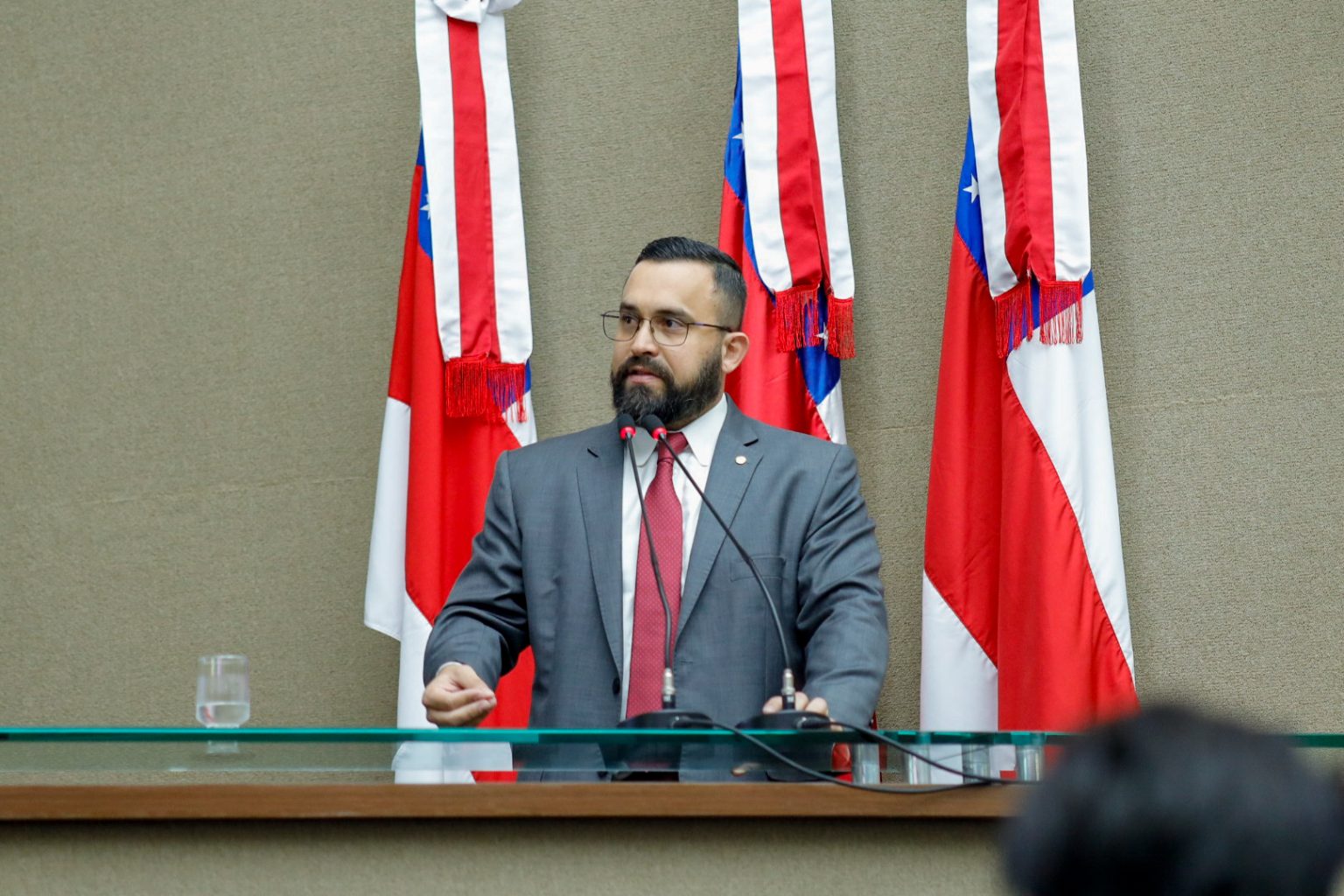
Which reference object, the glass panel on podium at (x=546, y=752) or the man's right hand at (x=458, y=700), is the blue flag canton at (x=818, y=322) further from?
the glass panel on podium at (x=546, y=752)

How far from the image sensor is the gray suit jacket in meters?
2.67

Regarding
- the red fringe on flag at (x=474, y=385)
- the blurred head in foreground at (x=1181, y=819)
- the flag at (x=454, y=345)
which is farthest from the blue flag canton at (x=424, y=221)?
the blurred head in foreground at (x=1181, y=819)

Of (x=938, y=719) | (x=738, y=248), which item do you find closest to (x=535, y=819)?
(x=938, y=719)

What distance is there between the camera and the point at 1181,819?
667mm

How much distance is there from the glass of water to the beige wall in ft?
6.67

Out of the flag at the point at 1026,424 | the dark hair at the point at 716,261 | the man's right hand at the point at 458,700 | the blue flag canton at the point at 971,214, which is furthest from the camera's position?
the blue flag canton at the point at 971,214

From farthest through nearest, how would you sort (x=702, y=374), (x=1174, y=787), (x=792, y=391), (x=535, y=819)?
(x=792, y=391), (x=702, y=374), (x=535, y=819), (x=1174, y=787)

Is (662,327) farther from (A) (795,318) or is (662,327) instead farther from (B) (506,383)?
(B) (506,383)

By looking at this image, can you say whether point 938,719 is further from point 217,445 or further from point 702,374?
point 217,445

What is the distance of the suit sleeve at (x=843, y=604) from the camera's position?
2.48 m

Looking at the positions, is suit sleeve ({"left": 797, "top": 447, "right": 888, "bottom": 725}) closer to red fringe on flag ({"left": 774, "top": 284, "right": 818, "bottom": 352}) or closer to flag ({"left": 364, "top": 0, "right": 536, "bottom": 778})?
red fringe on flag ({"left": 774, "top": 284, "right": 818, "bottom": 352})

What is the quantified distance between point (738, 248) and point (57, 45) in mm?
2329

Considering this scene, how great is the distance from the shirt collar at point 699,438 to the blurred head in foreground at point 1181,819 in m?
2.20

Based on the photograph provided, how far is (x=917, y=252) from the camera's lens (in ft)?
13.0
